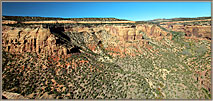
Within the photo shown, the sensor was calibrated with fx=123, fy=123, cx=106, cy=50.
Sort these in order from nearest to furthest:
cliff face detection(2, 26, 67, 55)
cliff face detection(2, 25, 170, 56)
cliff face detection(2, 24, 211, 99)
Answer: cliff face detection(2, 24, 211, 99) < cliff face detection(2, 26, 67, 55) < cliff face detection(2, 25, 170, 56)

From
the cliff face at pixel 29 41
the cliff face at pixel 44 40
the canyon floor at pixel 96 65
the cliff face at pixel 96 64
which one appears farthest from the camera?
the cliff face at pixel 44 40

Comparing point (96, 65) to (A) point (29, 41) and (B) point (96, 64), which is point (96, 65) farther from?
(A) point (29, 41)

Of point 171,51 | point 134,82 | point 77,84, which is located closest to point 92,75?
point 77,84

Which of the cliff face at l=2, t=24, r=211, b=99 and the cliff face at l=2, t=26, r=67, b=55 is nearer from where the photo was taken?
the cliff face at l=2, t=24, r=211, b=99

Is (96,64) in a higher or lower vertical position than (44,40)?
lower

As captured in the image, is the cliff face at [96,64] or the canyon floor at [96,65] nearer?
the canyon floor at [96,65]

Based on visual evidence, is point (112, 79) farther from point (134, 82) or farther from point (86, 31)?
point (86, 31)

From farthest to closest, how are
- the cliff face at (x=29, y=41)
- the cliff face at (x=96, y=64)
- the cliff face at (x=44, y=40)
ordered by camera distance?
the cliff face at (x=44, y=40), the cliff face at (x=29, y=41), the cliff face at (x=96, y=64)

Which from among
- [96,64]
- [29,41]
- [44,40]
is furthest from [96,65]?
[29,41]

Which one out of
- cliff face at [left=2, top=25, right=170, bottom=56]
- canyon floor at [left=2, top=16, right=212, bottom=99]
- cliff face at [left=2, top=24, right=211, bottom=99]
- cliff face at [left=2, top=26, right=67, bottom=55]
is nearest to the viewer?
canyon floor at [left=2, top=16, right=212, bottom=99]
